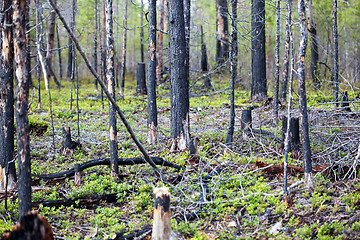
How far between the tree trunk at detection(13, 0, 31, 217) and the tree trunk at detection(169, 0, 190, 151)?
Result: 481 centimetres

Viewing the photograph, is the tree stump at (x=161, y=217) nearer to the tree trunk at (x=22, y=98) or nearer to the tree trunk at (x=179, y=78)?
the tree trunk at (x=22, y=98)

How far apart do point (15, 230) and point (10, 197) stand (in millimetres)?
3535

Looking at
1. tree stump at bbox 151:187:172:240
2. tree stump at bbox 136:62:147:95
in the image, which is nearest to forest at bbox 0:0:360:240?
tree stump at bbox 151:187:172:240

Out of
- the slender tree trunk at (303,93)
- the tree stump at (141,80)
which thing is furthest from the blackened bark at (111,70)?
the tree stump at (141,80)

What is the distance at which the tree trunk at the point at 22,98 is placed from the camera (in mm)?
4180

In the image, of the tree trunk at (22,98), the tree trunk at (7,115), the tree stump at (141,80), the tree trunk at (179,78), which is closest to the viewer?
the tree trunk at (22,98)

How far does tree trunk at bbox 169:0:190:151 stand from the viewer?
28.6 ft

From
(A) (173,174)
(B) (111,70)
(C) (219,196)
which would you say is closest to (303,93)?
(C) (219,196)

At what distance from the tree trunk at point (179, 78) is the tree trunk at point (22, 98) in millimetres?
4812

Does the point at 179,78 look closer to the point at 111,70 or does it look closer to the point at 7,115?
the point at 111,70

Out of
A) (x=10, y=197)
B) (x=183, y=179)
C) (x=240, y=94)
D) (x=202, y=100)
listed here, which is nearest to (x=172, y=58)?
(x=183, y=179)

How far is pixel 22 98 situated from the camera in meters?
4.30

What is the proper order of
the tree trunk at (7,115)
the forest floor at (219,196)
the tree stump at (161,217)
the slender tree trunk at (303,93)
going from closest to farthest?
the tree stump at (161,217)
the forest floor at (219,196)
the slender tree trunk at (303,93)
the tree trunk at (7,115)

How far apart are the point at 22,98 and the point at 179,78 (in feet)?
16.4
